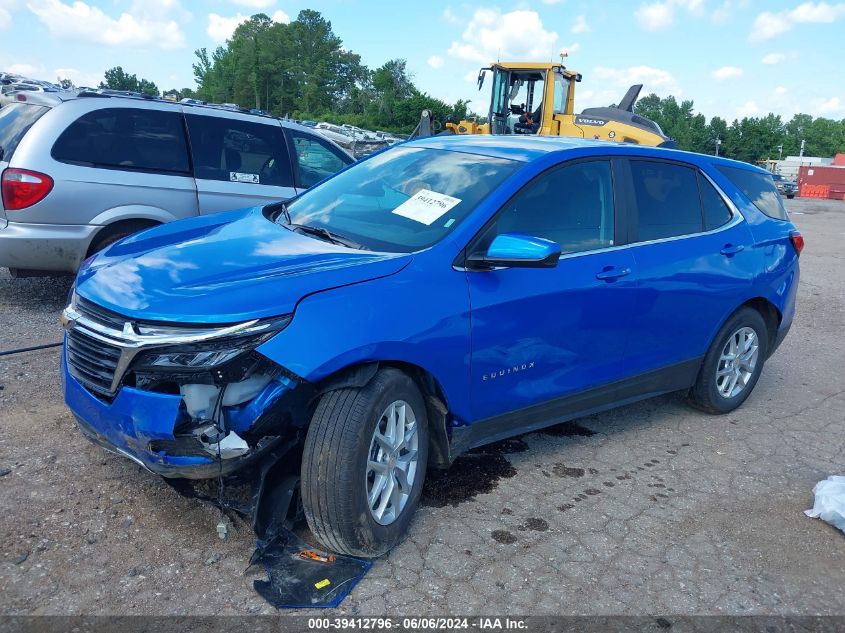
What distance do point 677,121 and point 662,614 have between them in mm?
105444

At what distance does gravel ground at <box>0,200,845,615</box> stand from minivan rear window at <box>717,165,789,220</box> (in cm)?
157

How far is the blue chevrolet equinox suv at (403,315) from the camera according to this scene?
2787mm

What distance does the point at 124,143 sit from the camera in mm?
6051

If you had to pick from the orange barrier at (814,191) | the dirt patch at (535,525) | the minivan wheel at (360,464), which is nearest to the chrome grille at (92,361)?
the minivan wheel at (360,464)

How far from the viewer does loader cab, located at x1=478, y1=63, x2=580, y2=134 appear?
561 inches

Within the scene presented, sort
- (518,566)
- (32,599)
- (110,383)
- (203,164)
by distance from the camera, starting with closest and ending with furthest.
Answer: (32,599), (110,383), (518,566), (203,164)

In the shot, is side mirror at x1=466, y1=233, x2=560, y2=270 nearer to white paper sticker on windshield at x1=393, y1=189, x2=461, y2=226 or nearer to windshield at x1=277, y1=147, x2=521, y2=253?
windshield at x1=277, y1=147, x2=521, y2=253

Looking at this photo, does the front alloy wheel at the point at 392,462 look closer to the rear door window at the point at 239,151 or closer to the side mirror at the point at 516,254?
the side mirror at the point at 516,254

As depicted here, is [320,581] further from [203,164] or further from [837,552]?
[203,164]

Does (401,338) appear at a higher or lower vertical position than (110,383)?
higher

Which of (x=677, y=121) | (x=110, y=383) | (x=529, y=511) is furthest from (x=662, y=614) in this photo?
(x=677, y=121)

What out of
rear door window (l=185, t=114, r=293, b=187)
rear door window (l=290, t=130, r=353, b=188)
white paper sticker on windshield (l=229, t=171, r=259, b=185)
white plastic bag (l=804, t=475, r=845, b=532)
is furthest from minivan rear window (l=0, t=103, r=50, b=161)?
white plastic bag (l=804, t=475, r=845, b=532)

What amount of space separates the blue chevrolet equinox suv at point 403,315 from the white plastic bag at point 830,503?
1052 mm

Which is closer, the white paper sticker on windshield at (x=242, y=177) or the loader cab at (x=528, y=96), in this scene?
the white paper sticker on windshield at (x=242, y=177)
